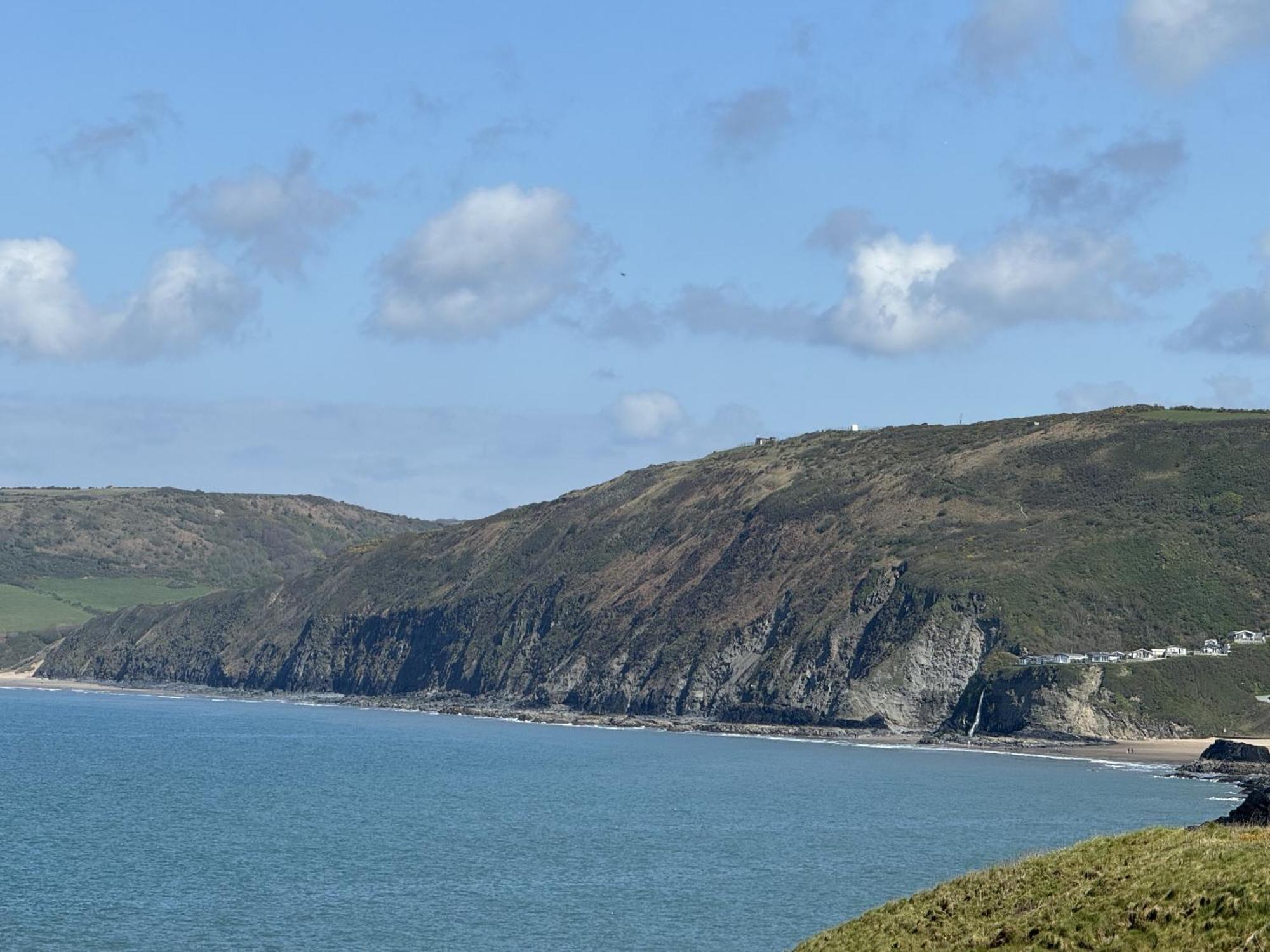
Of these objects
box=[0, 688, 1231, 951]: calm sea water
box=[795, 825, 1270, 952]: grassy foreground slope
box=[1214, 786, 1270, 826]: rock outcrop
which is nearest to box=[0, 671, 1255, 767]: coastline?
box=[0, 688, 1231, 951]: calm sea water

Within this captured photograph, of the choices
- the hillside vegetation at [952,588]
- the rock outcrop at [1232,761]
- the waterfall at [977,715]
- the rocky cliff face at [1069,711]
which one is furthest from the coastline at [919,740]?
the rock outcrop at [1232,761]

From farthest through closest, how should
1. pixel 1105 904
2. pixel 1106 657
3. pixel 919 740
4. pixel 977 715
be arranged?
pixel 1106 657 < pixel 977 715 < pixel 919 740 < pixel 1105 904

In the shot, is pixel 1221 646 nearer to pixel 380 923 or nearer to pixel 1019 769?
pixel 1019 769

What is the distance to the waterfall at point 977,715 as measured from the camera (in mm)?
154250

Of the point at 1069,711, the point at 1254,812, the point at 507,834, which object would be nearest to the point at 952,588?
the point at 1069,711

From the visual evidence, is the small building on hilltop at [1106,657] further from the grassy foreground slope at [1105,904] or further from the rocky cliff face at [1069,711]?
the grassy foreground slope at [1105,904]

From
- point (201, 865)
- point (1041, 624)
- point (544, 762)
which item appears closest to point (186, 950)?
point (201, 865)

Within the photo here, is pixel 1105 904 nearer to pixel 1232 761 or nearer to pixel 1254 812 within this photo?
pixel 1254 812

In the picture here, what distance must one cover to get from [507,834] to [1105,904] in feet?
194

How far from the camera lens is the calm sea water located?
6266 cm

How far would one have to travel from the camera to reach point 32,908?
2532 inches

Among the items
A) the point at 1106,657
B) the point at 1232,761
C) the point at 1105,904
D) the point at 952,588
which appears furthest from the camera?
the point at 952,588

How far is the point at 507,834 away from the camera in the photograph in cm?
8994

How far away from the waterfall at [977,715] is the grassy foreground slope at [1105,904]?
117m
